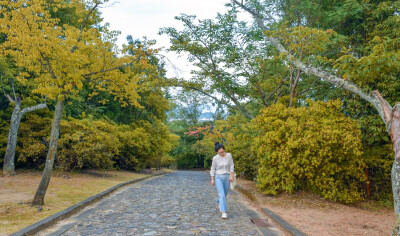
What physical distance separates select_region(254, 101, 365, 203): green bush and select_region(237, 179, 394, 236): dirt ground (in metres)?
0.37

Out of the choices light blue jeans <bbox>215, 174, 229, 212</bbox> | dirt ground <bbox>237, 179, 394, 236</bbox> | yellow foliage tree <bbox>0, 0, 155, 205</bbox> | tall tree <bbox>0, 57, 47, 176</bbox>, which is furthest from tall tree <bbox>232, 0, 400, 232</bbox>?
tall tree <bbox>0, 57, 47, 176</bbox>

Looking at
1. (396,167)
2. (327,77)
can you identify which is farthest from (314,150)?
(396,167)

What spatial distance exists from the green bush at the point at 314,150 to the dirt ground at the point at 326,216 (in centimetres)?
37

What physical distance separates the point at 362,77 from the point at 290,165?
3.34m

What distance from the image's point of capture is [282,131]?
9273 mm

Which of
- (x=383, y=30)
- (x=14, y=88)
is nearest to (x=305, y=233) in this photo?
(x=383, y=30)

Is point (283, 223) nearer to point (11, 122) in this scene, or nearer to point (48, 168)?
point (48, 168)

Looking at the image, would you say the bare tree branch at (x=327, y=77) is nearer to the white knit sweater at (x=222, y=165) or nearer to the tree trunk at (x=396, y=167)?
the tree trunk at (x=396, y=167)

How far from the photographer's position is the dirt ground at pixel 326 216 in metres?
5.80

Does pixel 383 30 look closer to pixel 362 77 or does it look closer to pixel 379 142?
pixel 362 77

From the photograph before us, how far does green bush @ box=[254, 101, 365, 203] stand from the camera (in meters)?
8.35

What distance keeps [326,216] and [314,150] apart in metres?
2.03

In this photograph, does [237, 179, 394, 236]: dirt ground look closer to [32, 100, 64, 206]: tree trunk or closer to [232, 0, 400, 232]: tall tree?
[232, 0, 400, 232]: tall tree

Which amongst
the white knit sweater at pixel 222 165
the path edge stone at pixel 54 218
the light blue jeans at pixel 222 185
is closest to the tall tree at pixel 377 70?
the white knit sweater at pixel 222 165
